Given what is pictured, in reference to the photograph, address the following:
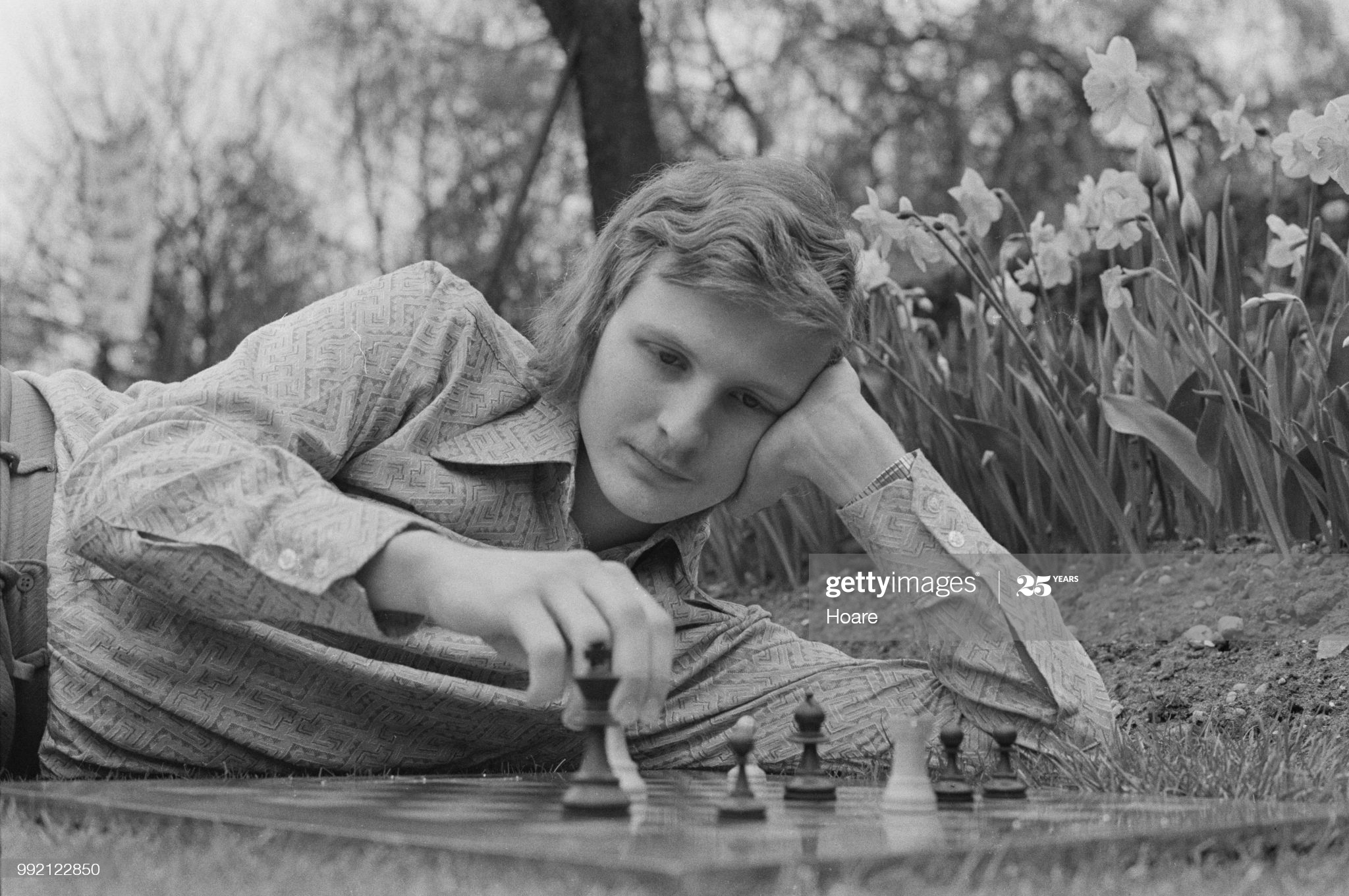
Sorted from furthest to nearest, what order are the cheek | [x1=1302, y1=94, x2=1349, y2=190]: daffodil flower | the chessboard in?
[x1=1302, y1=94, x2=1349, y2=190]: daffodil flower < the cheek < the chessboard

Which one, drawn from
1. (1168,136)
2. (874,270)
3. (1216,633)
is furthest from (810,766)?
(874,270)

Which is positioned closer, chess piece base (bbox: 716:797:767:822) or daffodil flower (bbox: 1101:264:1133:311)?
chess piece base (bbox: 716:797:767:822)

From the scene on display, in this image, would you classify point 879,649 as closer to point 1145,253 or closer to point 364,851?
point 1145,253

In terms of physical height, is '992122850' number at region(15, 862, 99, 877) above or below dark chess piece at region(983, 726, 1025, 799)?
above

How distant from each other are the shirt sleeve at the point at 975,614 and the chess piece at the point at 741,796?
2.75 ft

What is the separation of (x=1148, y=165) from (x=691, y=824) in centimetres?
276

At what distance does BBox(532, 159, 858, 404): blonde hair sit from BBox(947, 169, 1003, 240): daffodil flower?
5.08 ft

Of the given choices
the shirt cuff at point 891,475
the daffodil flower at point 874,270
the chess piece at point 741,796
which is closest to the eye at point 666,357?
the shirt cuff at point 891,475

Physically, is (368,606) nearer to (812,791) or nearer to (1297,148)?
(812,791)

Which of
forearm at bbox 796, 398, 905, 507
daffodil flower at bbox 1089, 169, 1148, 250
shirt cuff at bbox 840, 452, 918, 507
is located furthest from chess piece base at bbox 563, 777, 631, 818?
daffodil flower at bbox 1089, 169, 1148, 250

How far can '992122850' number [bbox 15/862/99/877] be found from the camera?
3.97 ft

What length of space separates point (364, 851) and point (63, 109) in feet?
55.3

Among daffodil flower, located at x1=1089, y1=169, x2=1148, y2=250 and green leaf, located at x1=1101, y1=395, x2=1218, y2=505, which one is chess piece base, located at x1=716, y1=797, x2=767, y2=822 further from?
daffodil flower, located at x1=1089, y1=169, x2=1148, y2=250

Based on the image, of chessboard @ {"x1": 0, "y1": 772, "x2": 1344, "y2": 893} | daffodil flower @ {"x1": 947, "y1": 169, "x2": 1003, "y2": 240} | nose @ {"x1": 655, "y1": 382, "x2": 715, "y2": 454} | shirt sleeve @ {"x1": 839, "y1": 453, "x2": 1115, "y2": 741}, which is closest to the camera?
chessboard @ {"x1": 0, "y1": 772, "x2": 1344, "y2": 893}
